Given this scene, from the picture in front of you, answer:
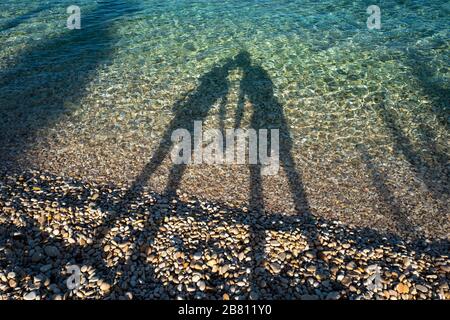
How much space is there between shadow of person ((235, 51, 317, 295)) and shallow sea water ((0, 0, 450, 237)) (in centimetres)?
24

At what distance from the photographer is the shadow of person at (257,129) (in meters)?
9.07

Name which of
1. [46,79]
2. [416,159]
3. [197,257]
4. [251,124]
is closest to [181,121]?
[251,124]

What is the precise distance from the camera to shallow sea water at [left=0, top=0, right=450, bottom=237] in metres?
11.3

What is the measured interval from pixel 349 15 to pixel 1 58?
2116cm

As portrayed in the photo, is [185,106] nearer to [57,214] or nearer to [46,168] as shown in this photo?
[46,168]

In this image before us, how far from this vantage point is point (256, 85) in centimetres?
1664

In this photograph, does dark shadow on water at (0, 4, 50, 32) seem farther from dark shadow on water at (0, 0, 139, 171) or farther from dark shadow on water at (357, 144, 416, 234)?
dark shadow on water at (357, 144, 416, 234)

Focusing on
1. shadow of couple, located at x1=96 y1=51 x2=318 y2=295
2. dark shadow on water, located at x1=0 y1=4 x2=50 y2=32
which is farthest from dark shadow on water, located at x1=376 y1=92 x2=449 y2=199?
dark shadow on water, located at x1=0 y1=4 x2=50 y2=32

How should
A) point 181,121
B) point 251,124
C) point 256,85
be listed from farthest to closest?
point 256,85
point 181,121
point 251,124

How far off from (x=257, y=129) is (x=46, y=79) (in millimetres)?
10858

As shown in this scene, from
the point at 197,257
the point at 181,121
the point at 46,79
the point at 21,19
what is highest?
the point at 21,19

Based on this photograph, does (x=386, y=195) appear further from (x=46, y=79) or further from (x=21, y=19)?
(x=21, y=19)

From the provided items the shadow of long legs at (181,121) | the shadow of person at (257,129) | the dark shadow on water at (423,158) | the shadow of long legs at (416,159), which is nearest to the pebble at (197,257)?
the shadow of person at (257,129)

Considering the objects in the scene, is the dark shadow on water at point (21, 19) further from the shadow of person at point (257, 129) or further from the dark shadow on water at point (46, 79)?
the shadow of person at point (257, 129)
